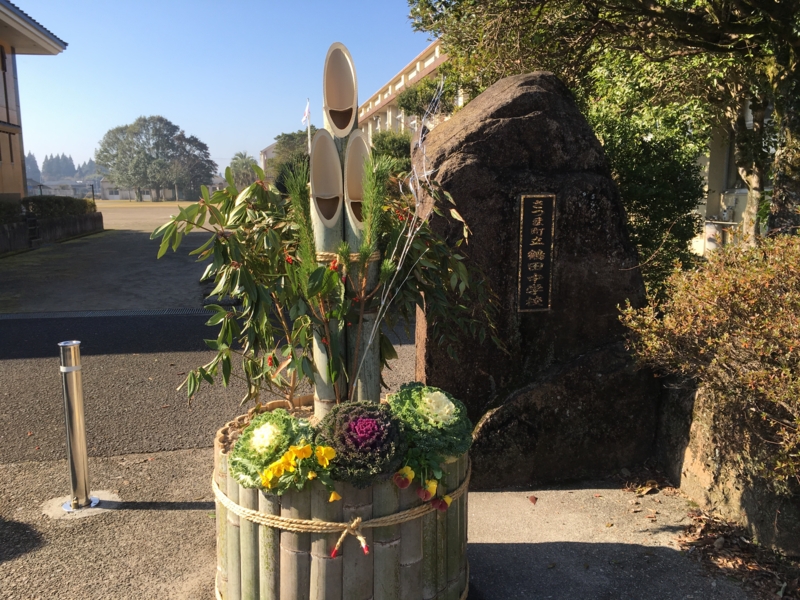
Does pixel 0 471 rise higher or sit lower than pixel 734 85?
lower

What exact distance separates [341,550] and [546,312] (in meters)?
2.35

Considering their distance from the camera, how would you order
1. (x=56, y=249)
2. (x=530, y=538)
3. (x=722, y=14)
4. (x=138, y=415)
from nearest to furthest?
(x=530, y=538), (x=138, y=415), (x=722, y=14), (x=56, y=249)

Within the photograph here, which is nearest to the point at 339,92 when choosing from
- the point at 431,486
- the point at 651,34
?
the point at 431,486

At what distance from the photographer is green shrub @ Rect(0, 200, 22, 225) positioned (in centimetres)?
1580

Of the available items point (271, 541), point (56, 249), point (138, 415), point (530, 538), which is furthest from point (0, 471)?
point (56, 249)

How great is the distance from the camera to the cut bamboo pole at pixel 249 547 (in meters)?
2.49

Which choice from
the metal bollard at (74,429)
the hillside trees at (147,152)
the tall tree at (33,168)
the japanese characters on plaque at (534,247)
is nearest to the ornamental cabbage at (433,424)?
the japanese characters on plaque at (534,247)

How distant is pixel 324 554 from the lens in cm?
241

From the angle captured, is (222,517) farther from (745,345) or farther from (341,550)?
(745,345)

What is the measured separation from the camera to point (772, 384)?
2.84 meters

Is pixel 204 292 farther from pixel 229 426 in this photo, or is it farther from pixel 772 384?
pixel 772 384

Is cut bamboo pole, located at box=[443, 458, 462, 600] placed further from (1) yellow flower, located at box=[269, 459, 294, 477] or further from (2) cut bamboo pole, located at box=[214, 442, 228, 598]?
(2) cut bamboo pole, located at box=[214, 442, 228, 598]

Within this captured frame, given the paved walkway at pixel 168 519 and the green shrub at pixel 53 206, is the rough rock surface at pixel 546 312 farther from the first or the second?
the green shrub at pixel 53 206

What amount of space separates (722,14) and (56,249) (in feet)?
54.7
